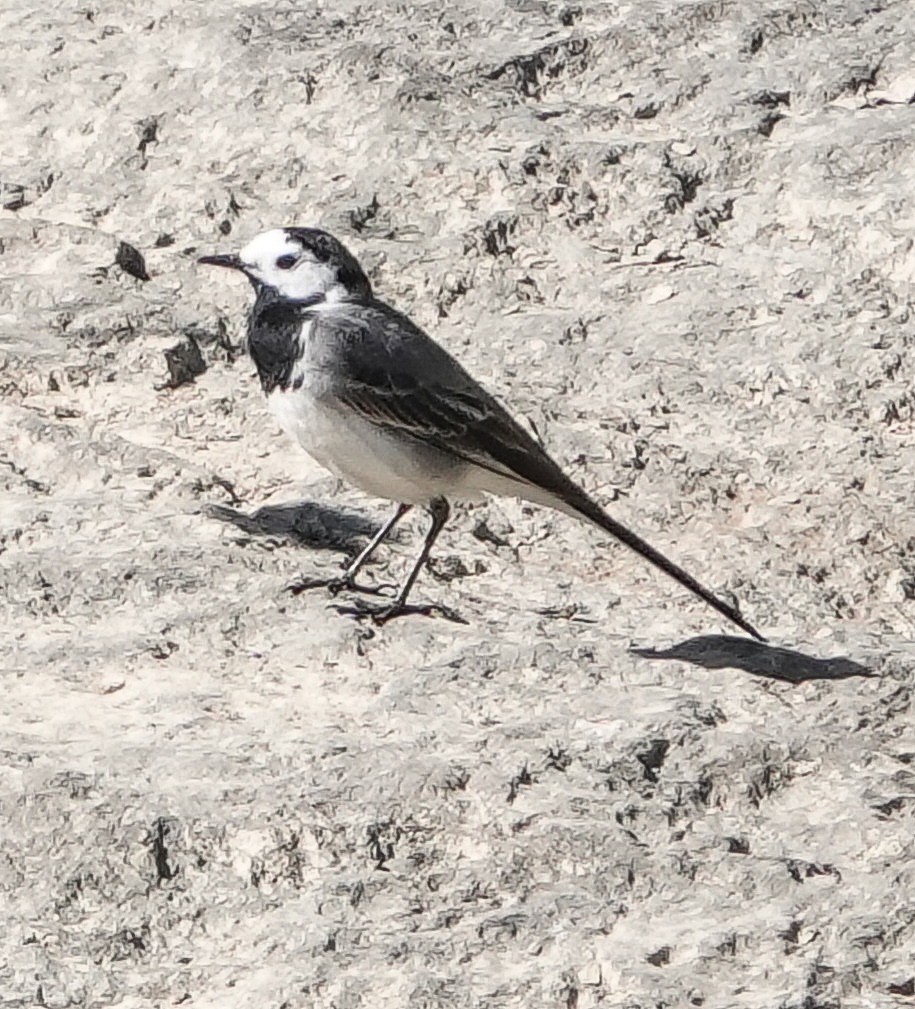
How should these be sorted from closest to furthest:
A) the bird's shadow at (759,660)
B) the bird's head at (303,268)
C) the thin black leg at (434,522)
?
the bird's shadow at (759,660) < the thin black leg at (434,522) < the bird's head at (303,268)

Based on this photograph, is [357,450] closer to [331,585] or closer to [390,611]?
[331,585]

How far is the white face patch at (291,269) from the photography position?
7.62 meters

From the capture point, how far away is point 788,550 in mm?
7594

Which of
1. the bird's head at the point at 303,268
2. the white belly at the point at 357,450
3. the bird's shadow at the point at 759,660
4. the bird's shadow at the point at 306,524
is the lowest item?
the bird's shadow at the point at 759,660

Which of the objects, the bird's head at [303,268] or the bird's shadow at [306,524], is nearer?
the bird's shadow at [306,524]

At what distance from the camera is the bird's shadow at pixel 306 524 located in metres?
7.47

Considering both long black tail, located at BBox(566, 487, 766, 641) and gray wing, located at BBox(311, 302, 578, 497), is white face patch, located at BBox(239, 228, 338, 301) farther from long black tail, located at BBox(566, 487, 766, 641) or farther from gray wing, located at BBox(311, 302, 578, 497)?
long black tail, located at BBox(566, 487, 766, 641)

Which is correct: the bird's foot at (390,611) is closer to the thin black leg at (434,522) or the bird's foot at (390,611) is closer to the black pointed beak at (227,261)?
the thin black leg at (434,522)

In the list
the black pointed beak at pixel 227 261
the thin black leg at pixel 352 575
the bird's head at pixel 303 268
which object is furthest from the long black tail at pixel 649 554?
the black pointed beak at pixel 227 261

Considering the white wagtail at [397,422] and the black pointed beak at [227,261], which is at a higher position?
the black pointed beak at [227,261]

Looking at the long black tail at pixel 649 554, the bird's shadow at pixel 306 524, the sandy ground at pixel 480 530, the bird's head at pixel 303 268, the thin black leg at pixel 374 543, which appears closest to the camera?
the sandy ground at pixel 480 530

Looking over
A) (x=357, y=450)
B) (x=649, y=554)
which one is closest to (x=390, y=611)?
(x=357, y=450)

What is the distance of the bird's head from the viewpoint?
25.0ft

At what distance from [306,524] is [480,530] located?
1.77 ft
